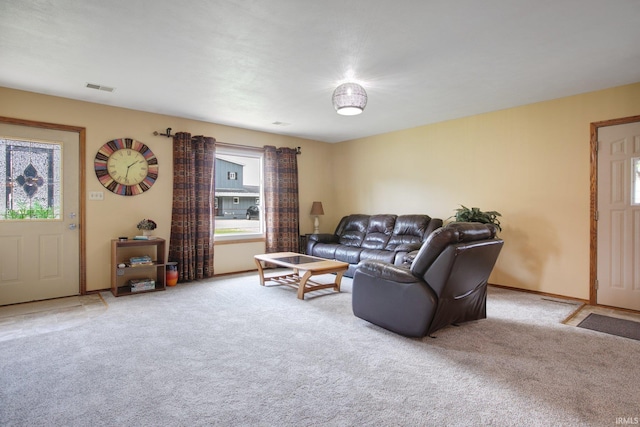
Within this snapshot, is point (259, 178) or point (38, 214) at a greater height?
point (259, 178)

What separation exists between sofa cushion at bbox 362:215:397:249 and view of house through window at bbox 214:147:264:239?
1983mm

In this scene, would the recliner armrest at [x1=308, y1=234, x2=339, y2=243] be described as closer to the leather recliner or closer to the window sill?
the window sill

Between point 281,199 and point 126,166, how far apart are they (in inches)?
101

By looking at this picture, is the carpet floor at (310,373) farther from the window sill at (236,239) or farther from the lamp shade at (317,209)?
the lamp shade at (317,209)

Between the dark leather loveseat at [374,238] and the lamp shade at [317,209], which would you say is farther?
the lamp shade at [317,209]

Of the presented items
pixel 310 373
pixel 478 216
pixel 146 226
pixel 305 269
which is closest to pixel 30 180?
pixel 146 226

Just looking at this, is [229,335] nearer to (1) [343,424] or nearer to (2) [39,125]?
(1) [343,424]

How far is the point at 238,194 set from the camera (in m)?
6.00

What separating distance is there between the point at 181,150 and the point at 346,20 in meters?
3.50

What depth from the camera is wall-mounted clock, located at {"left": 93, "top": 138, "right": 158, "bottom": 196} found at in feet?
14.7

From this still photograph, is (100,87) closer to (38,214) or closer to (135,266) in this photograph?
(38,214)

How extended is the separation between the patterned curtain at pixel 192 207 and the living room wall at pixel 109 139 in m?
0.14

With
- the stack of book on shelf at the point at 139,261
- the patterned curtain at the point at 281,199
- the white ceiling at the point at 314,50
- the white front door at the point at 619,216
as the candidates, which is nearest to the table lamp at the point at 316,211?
the patterned curtain at the point at 281,199

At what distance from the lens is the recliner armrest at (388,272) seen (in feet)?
9.13
